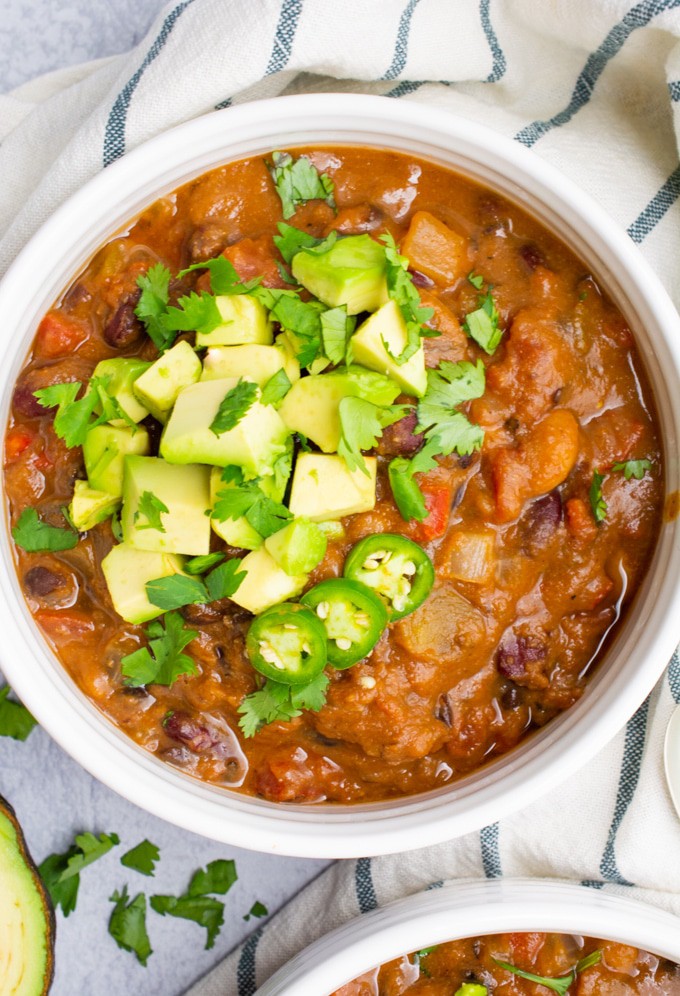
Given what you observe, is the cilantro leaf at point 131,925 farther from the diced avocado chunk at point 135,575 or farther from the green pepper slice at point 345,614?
the green pepper slice at point 345,614

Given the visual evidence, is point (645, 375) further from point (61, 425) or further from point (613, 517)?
point (61, 425)

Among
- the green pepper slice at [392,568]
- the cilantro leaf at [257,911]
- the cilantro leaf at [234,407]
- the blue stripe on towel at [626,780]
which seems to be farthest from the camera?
the cilantro leaf at [257,911]

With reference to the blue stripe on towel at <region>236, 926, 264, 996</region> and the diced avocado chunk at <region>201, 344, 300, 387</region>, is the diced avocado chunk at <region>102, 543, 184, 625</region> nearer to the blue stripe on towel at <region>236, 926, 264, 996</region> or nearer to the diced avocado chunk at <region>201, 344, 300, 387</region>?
the diced avocado chunk at <region>201, 344, 300, 387</region>

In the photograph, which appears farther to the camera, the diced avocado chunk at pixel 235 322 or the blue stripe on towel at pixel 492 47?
the blue stripe on towel at pixel 492 47

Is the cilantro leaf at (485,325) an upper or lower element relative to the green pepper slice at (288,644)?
upper

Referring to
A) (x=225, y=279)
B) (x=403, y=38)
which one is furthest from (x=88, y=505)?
(x=403, y=38)

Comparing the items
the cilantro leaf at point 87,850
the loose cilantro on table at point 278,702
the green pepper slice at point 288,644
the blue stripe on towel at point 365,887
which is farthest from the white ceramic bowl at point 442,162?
the cilantro leaf at point 87,850
